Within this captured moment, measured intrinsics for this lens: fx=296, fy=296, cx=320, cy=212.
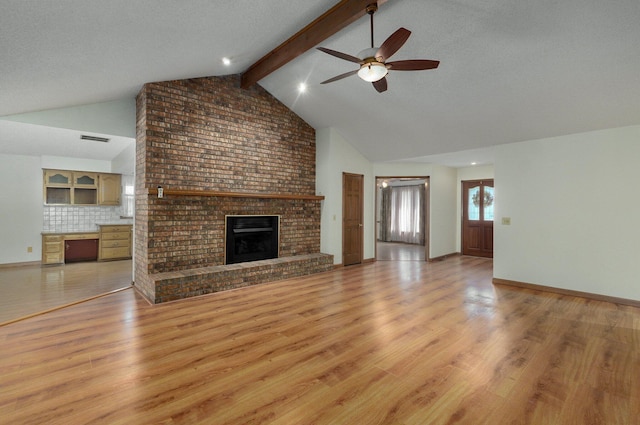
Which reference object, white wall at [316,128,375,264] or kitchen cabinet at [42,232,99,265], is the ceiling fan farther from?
kitchen cabinet at [42,232,99,265]

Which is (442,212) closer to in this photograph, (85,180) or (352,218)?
(352,218)

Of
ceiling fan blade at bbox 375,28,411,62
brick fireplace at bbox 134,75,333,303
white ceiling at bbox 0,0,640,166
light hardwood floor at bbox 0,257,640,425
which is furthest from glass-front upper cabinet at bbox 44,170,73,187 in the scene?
ceiling fan blade at bbox 375,28,411,62

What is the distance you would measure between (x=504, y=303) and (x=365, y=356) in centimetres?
266

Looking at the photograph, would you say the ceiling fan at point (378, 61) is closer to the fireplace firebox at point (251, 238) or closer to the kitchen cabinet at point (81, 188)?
the fireplace firebox at point (251, 238)

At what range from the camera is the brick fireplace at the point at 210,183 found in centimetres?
443

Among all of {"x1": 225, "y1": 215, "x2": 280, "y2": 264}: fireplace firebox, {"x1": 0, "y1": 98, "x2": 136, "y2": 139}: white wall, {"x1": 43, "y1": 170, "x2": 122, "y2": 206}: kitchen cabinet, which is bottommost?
{"x1": 225, "y1": 215, "x2": 280, "y2": 264}: fireplace firebox

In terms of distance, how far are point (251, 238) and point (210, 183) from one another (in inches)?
49.9

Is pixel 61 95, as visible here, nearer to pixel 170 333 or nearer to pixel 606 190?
pixel 170 333

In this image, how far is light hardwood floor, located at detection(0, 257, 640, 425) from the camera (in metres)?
1.91

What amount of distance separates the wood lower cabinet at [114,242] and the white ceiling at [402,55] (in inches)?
101

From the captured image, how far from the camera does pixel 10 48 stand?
2.43 m

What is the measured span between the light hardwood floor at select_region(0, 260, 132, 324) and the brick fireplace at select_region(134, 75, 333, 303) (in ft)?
2.64

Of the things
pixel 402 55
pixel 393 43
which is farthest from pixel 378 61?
pixel 402 55

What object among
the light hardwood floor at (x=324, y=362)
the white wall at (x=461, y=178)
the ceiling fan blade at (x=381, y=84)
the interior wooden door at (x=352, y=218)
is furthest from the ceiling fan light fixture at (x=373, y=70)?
the white wall at (x=461, y=178)
